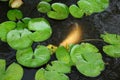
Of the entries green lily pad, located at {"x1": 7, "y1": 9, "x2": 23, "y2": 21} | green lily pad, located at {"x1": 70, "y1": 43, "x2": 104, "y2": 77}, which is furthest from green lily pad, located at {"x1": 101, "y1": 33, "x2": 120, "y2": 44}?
green lily pad, located at {"x1": 7, "y1": 9, "x2": 23, "y2": 21}

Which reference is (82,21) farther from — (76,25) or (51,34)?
(51,34)

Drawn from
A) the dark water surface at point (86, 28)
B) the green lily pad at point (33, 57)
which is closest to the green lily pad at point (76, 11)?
the dark water surface at point (86, 28)

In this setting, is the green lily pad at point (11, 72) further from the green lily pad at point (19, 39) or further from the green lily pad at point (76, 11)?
the green lily pad at point (76, 11)

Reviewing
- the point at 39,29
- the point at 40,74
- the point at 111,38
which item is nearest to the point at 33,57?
the point at 40,74

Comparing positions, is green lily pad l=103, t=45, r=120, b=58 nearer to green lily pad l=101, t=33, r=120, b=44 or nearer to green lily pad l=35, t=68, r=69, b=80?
green lily pad l=101, t=33, r=120, b=44

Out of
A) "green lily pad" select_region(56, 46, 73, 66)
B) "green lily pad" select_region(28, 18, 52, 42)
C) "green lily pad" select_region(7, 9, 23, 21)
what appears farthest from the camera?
"green lily pad" select_region(7, 9, 23, 21)

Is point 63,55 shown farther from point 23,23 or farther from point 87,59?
point 23,23

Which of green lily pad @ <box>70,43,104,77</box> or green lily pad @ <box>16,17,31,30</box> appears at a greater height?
green lily pad @ <box>16,17,31,30</box>
